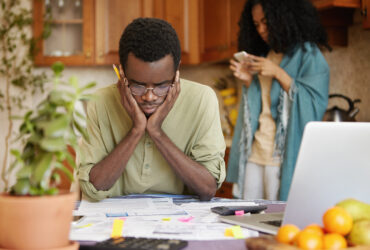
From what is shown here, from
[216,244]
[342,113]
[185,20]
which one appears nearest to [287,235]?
[216,244]

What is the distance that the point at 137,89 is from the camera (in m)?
1.59

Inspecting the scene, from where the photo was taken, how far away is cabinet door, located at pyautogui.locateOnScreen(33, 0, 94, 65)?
4.25 m

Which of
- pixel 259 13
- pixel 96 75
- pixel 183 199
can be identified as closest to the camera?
pixel 183 199

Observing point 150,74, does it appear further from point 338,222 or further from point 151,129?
point 338,222

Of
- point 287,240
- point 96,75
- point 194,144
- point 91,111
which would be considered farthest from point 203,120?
point 96,75

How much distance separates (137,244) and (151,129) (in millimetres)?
780

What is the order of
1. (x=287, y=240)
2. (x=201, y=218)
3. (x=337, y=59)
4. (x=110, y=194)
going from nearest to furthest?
(x=287, y=240) → (x=201, y=218) → (x=110, y=194) → (x=337, y=59)

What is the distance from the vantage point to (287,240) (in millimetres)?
753

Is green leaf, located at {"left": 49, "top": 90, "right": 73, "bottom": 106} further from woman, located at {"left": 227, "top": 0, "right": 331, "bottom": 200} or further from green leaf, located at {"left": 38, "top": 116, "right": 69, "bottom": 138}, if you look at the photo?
woman, located at {"left": 227, "top": 0, "right": 331, "bottom": 200}

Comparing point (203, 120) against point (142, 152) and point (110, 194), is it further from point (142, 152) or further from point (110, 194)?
point (110, 194)

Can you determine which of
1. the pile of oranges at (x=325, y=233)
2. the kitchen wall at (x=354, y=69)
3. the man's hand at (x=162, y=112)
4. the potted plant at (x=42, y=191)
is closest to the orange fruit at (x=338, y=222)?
the pile of oranges at (x=325, y=233)

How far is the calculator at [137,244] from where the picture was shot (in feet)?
2.87

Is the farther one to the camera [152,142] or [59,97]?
[152,142]

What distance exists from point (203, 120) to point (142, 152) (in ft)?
0.76
